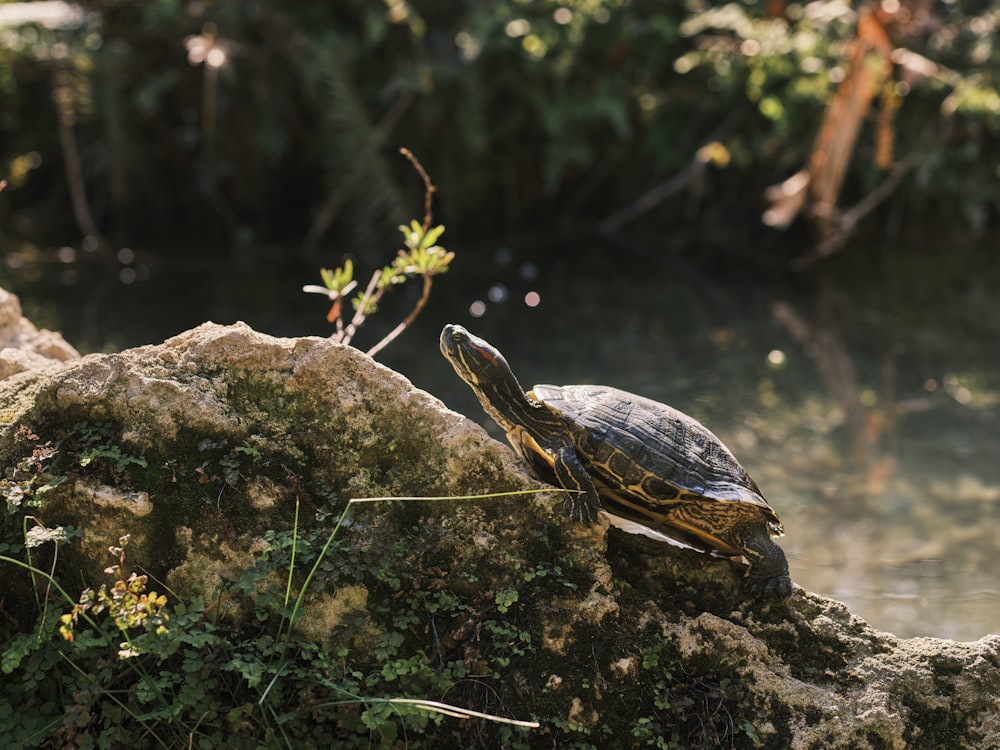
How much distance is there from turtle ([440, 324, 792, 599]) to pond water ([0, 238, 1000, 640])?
178 centimetres

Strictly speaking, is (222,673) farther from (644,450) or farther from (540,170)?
(540,170)

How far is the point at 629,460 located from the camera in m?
3.18

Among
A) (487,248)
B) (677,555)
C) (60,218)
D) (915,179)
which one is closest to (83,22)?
(60,218)

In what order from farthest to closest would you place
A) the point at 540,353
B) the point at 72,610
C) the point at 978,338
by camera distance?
1. the point at 978,338
2. the point at 540,353
3. the point at 72,610

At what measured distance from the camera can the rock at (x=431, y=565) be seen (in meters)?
2.86

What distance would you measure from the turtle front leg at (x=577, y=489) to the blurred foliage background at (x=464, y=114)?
8.06m

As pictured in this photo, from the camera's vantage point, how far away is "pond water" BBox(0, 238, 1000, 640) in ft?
17.3

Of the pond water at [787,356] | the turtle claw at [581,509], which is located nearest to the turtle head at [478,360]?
the turtle claw at [581,509]

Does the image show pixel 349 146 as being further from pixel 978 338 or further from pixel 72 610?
pixel 72 610

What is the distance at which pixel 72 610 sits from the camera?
9.14ft

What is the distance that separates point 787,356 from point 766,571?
5.32 m

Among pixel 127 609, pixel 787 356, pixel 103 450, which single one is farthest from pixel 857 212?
pixel 127 609

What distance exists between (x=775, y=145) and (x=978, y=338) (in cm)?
371

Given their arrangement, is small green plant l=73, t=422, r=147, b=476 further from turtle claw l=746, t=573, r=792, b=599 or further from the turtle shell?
turtle claw l=746, t=573, r=792, b=599
